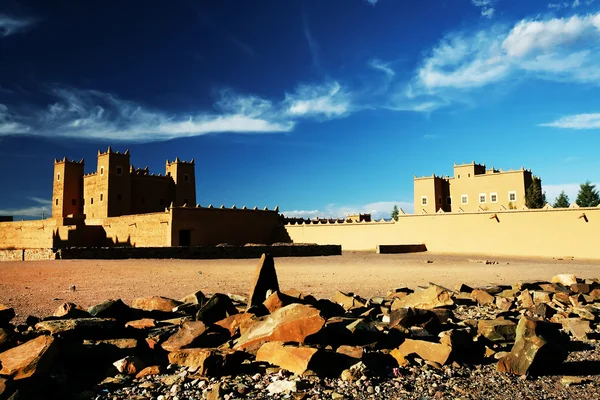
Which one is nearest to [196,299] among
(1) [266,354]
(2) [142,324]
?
(2) [142,324]

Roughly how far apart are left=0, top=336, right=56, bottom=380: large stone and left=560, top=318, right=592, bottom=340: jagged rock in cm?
835

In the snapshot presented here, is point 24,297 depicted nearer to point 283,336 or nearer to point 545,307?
point 283,336

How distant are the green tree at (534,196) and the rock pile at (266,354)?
38.0 metres

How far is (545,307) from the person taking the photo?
9.93 m

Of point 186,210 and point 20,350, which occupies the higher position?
point 186,210

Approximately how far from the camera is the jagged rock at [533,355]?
6.20m

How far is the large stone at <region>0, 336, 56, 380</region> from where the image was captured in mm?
5352

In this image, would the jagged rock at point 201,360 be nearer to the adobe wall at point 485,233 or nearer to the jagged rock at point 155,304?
the jagged rock at point 155,304

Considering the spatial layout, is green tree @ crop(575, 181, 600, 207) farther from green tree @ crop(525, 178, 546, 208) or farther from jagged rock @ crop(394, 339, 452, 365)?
jagged rock @ crop(394, 339, 452, 365)

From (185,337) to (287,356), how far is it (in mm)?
1678

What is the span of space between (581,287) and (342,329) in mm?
8136

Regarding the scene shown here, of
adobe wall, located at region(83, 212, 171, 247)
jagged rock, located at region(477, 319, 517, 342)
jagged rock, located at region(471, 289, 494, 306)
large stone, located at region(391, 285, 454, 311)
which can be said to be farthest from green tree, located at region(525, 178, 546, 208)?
jagged rock, located at region(477, 319, 517, 342)

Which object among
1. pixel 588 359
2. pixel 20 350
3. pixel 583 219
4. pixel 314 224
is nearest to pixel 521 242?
pixel 583 219

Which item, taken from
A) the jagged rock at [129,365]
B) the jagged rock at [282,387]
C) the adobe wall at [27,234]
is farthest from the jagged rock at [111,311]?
the adobe wall at [27,234]
